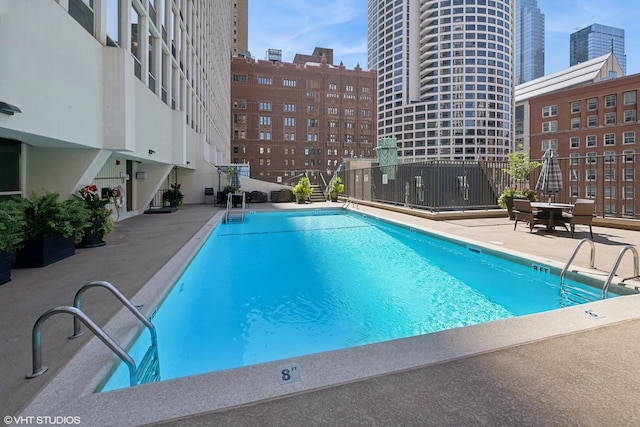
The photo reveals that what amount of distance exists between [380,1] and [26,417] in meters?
138

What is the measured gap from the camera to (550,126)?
59.1 m

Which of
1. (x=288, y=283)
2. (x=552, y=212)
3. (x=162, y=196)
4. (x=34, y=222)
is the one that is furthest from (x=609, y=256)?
(x=162, y=196)

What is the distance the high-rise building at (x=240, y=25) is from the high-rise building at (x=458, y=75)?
46.9 meters

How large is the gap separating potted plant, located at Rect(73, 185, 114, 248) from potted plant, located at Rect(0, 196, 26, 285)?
2053 mm

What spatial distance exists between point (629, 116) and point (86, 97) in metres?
67.5

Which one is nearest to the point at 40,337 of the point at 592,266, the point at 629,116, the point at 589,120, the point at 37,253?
the point at 37,253

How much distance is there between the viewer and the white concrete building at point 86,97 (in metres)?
4.79

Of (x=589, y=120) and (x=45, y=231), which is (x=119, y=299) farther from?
(x=589, y=120)

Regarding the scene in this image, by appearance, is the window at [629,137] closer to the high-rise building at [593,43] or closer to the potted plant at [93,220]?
the potted plant at [93,220]

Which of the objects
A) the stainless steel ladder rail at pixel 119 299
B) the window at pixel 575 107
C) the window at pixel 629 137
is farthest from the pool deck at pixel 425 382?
the window at pixel 575 107

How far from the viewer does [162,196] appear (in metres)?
17.8

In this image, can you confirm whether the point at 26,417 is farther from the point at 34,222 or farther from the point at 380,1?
the point at 380,1

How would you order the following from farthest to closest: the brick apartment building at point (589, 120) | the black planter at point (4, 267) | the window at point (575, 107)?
the window at point (575, 107), the brick apartment building at point (589, 120), the black planter at point (4, 267)

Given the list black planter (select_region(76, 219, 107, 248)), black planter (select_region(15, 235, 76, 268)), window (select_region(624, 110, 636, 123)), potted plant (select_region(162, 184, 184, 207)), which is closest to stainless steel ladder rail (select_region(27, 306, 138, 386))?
black planter (select_region(15, 235, 76, 268))
